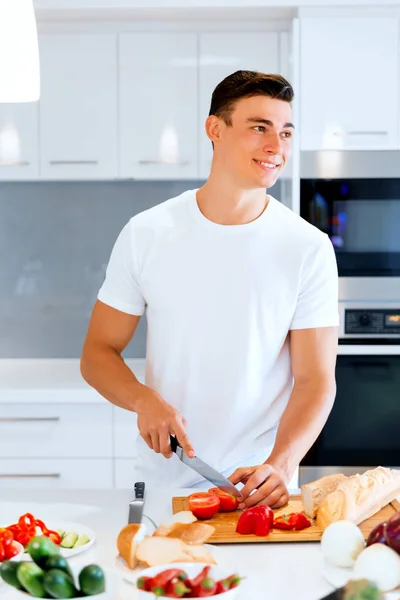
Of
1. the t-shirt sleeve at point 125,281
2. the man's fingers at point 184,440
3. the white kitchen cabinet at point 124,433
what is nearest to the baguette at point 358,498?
the man's fingers at point 184,440

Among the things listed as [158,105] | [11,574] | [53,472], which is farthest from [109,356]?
[158,105]

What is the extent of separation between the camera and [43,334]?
11.8 feet

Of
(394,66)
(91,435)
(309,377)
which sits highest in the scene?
(394,66)

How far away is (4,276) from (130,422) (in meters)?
1.01

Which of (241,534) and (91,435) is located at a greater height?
(241,534)

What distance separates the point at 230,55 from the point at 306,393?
169 cm

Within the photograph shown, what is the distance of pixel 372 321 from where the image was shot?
9.57 feet

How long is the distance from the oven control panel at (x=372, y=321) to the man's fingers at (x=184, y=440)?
146cm

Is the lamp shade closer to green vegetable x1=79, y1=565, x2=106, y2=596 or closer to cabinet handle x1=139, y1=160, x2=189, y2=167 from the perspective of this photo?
green vegetable x1=79, y1=565, x2=106, y2=596

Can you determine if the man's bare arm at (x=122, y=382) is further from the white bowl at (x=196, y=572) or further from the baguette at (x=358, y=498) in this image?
the white bowl at (x=196, y=572)

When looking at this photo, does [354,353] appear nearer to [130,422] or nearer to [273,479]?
[130,422]

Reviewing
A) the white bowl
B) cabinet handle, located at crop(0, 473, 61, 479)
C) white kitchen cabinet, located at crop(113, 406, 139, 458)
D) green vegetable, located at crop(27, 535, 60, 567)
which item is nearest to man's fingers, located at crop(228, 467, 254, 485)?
the white bowl

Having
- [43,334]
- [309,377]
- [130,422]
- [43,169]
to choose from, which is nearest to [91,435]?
[130,422]

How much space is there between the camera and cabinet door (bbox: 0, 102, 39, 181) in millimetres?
3129
